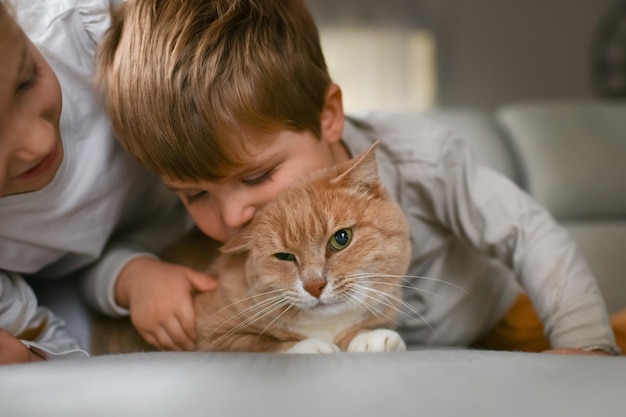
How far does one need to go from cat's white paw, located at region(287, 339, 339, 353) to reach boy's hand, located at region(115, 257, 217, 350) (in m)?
0.26

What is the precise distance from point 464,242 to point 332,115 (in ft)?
1.63

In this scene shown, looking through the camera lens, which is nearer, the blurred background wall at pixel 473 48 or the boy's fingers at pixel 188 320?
the boy's fingers at pixel 188 320

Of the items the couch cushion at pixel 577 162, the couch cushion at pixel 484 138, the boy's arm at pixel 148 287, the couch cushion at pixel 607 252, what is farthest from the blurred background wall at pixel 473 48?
the boy's arm at pixel 148 287

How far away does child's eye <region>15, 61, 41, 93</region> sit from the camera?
0.94m

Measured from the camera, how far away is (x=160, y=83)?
41.5 inches

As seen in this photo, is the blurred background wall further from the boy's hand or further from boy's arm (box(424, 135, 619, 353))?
the boy's hand

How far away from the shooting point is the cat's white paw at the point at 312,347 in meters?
0.98

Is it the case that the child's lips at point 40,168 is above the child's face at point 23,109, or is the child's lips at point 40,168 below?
below

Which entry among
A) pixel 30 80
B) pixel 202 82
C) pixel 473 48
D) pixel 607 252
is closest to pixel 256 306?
pixel 202 82

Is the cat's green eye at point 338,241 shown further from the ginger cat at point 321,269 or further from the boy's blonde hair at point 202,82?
the boy's blonde hair at point 202,82

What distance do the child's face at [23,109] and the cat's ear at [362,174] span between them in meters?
0.48

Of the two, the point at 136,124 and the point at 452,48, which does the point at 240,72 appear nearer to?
the point at 136,124

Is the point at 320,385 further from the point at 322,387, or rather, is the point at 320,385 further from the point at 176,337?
the point at 176,337

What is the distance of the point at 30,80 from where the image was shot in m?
0.97
